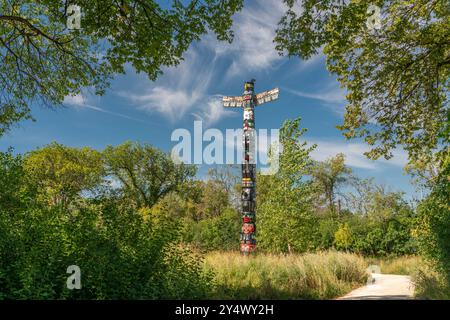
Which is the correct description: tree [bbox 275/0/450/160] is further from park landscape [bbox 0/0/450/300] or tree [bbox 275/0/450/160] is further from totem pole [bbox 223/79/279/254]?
totem pole [bbox 223/79/279/254]

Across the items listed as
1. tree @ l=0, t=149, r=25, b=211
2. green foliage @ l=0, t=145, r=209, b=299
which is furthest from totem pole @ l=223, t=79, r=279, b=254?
tree @ l=0, t=149, r=25, b=211

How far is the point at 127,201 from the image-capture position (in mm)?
8609

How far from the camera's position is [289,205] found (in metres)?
18.9

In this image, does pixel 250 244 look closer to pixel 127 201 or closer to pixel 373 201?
pixel 127 201

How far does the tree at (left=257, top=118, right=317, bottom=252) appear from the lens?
61.7 ft

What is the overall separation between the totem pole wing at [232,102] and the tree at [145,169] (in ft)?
67.1

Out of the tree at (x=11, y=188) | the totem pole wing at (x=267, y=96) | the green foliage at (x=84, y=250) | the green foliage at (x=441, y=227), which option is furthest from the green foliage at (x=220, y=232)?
the tree at (x=11, y=188)

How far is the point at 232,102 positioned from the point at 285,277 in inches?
421

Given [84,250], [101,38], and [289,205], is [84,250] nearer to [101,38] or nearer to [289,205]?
[101,38]

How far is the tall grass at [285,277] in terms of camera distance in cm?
1097

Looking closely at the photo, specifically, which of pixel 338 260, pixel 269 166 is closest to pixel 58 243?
pixel 338 260

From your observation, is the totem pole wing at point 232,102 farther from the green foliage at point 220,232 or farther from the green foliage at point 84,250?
the green foliage at point 84,250

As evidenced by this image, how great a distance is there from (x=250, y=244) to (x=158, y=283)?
989 cm

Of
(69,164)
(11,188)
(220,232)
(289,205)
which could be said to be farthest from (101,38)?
(69,164)
